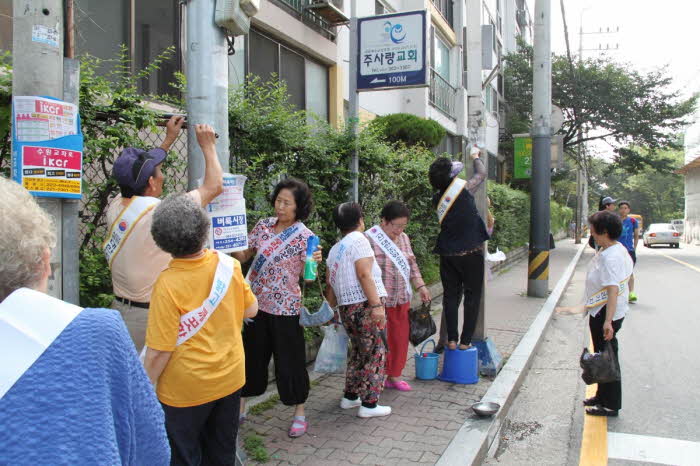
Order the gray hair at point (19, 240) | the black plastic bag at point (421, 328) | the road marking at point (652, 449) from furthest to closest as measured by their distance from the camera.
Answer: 1. the black plastic bag at point (421, 328)
2. the road marking at point (652, 449)
3. the gray hair at point (19, 240)

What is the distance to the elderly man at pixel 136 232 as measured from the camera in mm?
2746

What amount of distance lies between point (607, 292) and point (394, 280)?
6.01 feet

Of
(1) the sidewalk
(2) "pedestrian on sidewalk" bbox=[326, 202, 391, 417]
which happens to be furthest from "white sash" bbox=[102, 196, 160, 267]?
(2) "pedestrian on sidewalk" bbox=[326, 202, 391, 417]

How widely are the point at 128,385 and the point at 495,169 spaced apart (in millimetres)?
29994

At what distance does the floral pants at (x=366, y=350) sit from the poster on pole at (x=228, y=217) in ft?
4.69

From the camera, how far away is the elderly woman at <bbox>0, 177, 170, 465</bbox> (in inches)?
40.1

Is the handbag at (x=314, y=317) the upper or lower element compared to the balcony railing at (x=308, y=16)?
lower

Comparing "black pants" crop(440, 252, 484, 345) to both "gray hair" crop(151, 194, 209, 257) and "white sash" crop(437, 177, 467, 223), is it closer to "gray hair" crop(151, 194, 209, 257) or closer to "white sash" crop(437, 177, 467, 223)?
"white sash" crop(437, 177, 467, 223)

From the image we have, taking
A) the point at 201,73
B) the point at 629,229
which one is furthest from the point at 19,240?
the point at 629,229

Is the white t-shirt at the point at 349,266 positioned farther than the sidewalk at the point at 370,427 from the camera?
Yes

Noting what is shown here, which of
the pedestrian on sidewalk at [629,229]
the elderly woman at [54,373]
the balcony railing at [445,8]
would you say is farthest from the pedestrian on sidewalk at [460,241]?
the balcony railing at [445,8]

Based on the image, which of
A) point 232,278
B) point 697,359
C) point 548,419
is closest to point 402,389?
point 548,419

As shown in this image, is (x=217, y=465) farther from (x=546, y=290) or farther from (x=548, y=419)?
(x=546, y=290)

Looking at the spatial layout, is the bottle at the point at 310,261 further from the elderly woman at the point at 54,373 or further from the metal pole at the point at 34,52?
the elderly woman at the point at 54,373
